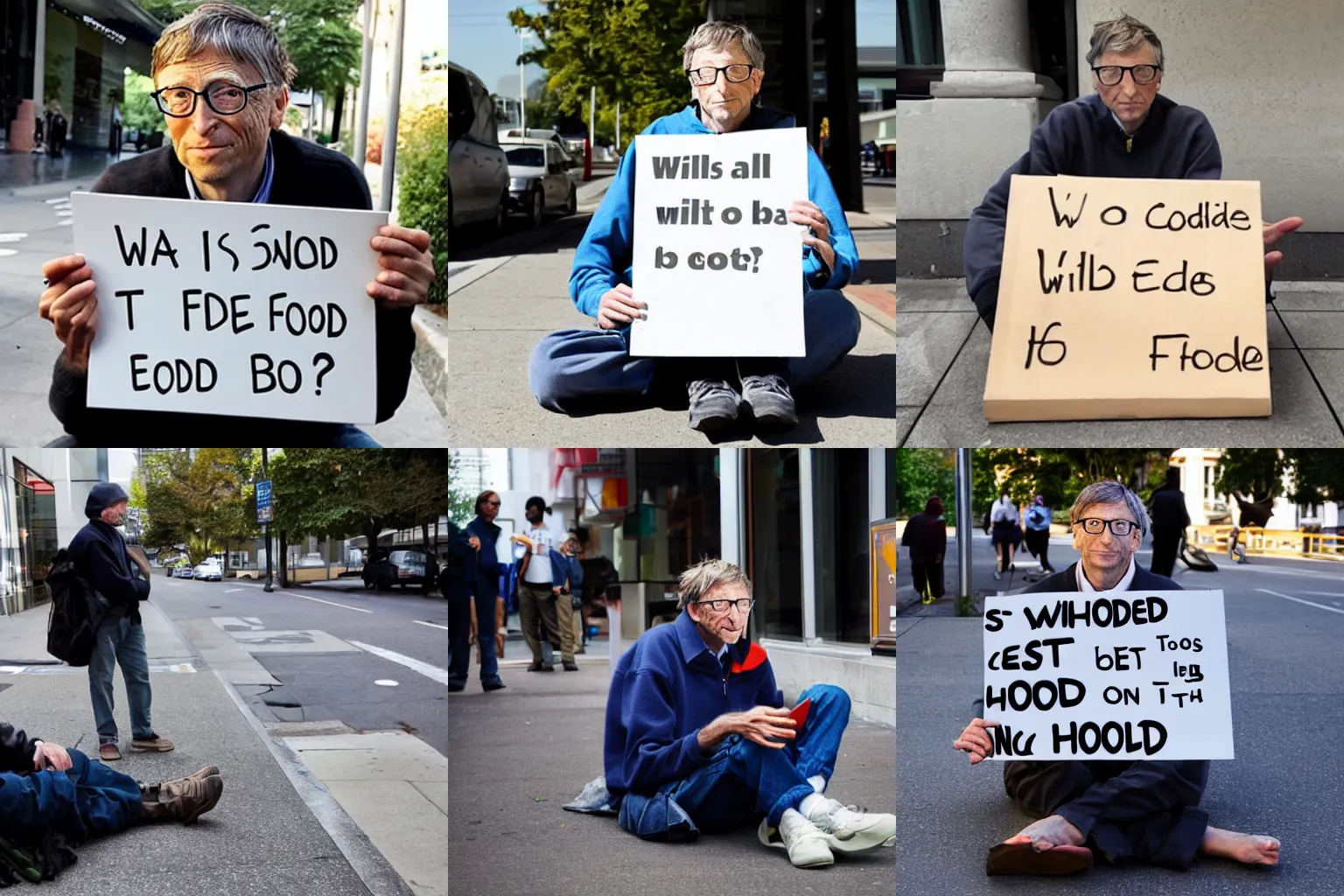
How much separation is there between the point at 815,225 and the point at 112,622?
Answer: 236 centimetres

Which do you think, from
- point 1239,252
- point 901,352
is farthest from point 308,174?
point 1239,252

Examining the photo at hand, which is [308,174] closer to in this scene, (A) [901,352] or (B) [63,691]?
(B) [63,691]

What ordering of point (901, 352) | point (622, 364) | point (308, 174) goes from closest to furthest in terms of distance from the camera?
point (308, 174) < point (622, 364) < point (901, 352)

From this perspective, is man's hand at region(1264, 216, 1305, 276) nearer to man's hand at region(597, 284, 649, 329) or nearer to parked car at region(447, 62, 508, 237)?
man's hand at region(597, 284, 649, 329)

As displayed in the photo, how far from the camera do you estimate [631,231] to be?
4652 mm

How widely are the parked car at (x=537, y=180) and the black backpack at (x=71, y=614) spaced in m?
1.70

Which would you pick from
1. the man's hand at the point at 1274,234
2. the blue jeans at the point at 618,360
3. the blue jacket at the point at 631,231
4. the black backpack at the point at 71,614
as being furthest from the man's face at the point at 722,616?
the man's hand at the point at 1274,234

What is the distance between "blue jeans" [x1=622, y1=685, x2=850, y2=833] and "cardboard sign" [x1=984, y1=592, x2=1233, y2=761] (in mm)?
471

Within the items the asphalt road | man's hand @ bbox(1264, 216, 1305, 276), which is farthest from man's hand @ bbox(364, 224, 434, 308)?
man's hand @ bbox(1264, 216, 1305, 276)

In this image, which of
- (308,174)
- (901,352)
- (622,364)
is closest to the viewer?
(308,174)

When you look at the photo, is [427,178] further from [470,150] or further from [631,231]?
[631,231]

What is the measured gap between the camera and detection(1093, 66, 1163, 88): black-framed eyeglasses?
5.01 meters

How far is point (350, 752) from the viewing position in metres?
4.67

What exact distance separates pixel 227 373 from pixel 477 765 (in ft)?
4.59
